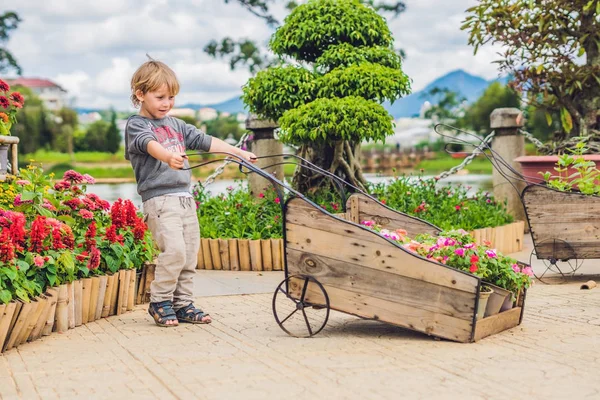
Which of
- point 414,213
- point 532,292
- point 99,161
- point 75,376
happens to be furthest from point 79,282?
point 99,161

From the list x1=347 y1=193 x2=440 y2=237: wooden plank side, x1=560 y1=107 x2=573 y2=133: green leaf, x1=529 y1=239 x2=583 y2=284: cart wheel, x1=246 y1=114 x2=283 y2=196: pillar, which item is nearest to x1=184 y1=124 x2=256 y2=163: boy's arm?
x1=347 y1=193 x2=440 y2=237: wooden plank side

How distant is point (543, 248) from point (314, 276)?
2.73m

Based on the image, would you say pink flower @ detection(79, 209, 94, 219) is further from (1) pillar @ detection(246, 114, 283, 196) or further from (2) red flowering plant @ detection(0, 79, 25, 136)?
(1) pillar @ detection(246, 114, 283, 196)

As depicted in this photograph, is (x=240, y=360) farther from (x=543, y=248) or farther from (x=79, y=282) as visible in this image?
(x=543, y=248)

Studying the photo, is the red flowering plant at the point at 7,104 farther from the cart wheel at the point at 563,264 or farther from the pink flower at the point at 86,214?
the cart wheel at the point at 563,264

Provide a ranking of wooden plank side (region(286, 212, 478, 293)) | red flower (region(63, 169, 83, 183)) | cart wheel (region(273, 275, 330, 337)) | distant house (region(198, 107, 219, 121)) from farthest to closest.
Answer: distant house (region(198, 107, 219, 121)), red flower (region(63, 169, 83, 183)), cart wheel (region(273, 275, 330, 337)), wooden plank side (region(286, 212, 478, 293))

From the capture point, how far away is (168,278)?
4914 mm

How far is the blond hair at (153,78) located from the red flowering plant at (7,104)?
1.78 meters

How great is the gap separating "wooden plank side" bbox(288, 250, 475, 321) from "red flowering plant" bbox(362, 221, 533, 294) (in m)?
0.25

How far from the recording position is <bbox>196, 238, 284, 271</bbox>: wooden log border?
7309 mm

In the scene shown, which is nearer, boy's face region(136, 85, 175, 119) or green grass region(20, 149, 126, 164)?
boy's face region(136, 85, 175, 119)

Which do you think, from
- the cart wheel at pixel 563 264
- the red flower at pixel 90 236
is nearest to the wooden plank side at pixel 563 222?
the cart wheel at pixel 563 264

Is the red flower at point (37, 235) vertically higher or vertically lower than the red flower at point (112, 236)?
higher

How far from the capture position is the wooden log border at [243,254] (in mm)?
7309
